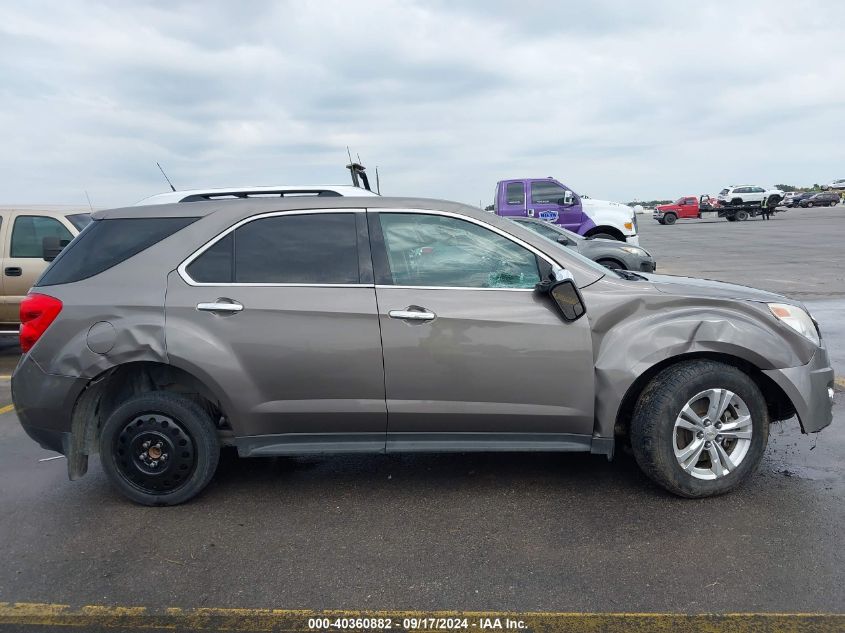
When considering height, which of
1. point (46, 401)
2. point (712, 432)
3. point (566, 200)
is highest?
point (566, 200)

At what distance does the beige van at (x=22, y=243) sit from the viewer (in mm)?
7703

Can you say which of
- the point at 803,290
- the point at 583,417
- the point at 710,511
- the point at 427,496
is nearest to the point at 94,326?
the point at 427,496

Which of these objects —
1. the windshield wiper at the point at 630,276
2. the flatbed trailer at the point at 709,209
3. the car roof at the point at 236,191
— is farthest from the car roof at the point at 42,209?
the flatbed trailer at the point at 709,209

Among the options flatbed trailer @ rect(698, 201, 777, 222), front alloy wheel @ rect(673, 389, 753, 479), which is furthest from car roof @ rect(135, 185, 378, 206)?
flatbed trailer @ rect(698, 201, 777, 222)

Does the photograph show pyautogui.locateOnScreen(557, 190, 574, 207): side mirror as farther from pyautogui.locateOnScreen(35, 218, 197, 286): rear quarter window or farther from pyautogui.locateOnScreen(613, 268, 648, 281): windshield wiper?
pyautogui.locateOnScreen(35, 218, 197, 286): rear quarter window

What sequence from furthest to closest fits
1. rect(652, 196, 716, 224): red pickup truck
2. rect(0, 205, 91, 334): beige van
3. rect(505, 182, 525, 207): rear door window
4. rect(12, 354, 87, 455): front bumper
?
rect(652, 196, 716, 224): red pickup truck
rect(505, 182, 525, 207): rear door window
rect(0, 205, 91, 334): beige van
rect(12, 354, 87, 455): front bumper

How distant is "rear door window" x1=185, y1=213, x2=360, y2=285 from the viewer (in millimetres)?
3639

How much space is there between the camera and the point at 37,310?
3.65 metres

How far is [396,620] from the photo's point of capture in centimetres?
266

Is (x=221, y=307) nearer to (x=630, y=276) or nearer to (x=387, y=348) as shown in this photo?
(x=387, y=348)

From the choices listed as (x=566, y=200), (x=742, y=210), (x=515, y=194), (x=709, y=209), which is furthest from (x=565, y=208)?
(x=709, y=209)

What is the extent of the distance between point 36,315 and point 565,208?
39.6 feet

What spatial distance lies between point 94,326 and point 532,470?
2716 millimetres


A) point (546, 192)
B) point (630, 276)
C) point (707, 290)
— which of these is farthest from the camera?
point (546, 192)
